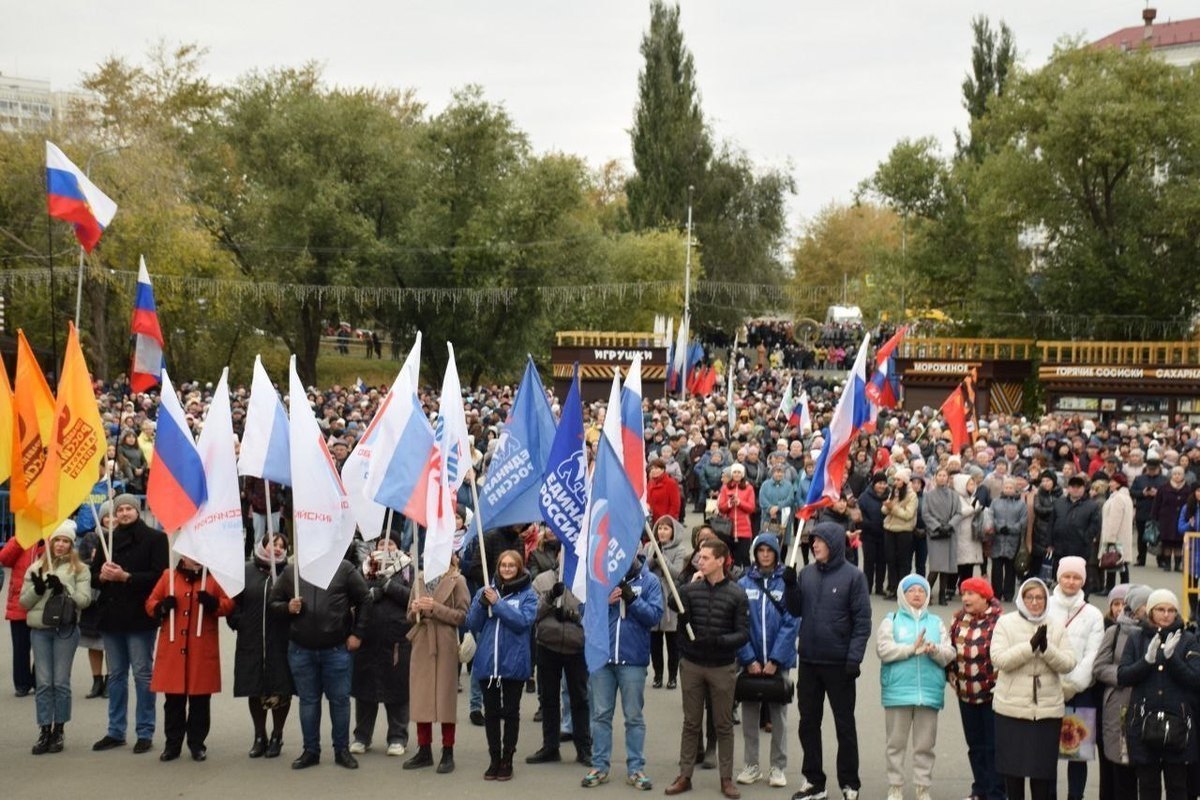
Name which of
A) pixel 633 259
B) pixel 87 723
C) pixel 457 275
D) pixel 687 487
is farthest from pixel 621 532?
pixel 633 259

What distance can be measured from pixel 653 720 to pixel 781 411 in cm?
1753

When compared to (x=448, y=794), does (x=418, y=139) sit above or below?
above

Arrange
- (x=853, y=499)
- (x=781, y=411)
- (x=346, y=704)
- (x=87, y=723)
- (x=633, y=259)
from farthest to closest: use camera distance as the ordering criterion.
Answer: (x=633, y=259)
(x=781, y=411)
(x=853, y=499)
(x=87, y=723)
(x=346, y=704)

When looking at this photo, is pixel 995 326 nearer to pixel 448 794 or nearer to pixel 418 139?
pixel 418 139

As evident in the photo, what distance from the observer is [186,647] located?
977 cm

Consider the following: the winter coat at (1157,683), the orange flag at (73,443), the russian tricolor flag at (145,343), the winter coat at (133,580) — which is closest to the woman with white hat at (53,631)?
the winter coat at (133,580)

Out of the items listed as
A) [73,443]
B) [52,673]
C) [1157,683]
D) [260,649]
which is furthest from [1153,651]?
[73,443]

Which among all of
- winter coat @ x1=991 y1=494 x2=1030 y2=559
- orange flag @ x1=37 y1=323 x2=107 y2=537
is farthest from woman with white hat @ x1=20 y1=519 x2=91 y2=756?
winter coat @ x1=991 y1=494 x2=1030 y2=559

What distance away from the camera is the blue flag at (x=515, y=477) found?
11156 mm

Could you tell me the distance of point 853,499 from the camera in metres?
16.8

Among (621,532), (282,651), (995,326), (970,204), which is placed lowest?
(282,651)

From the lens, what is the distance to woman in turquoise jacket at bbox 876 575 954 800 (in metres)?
8.85

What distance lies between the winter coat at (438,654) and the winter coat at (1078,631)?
3606 mm

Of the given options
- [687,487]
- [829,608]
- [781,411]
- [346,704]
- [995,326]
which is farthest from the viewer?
[995,326]
